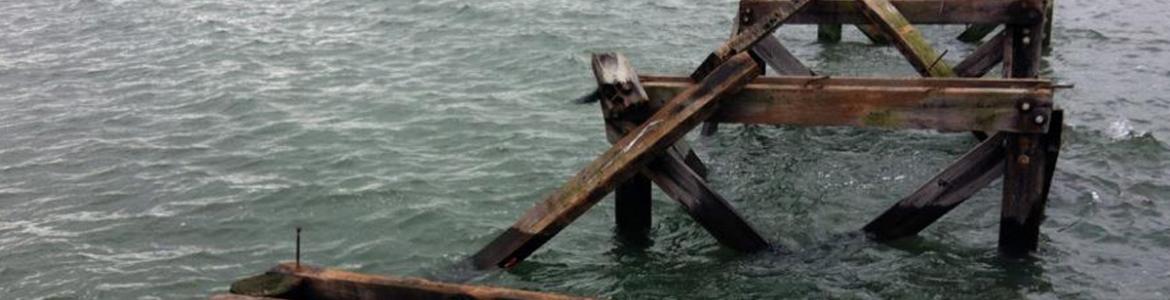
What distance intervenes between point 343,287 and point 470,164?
19.1 feet

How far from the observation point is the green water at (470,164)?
9.29 metres

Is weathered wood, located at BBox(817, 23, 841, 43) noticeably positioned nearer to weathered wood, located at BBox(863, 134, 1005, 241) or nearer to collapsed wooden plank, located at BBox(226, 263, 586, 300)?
weathered wood, located at BBox(863, 134, 1005, 241)

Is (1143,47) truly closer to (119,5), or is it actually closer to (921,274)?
(921,274)

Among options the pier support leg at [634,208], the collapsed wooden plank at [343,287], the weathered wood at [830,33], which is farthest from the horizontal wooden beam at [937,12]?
the collapsed wooden plank at [343,287]

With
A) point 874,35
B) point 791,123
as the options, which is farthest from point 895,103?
point 874,35

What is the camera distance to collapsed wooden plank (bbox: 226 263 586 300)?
6.48m

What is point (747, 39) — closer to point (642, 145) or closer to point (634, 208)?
point (634, 208)

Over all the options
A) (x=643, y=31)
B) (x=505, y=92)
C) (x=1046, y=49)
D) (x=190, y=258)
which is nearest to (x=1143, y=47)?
(x=1046, y=49)

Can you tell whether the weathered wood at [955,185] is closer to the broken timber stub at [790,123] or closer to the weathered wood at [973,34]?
the broken timber stub at [790,123]

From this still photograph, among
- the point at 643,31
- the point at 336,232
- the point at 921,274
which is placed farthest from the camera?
the point at 643,31

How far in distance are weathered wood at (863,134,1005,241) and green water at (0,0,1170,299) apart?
1.43 ft

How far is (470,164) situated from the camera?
1250 cm

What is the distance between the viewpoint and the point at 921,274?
9.03 m

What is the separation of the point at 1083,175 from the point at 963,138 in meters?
1.57
